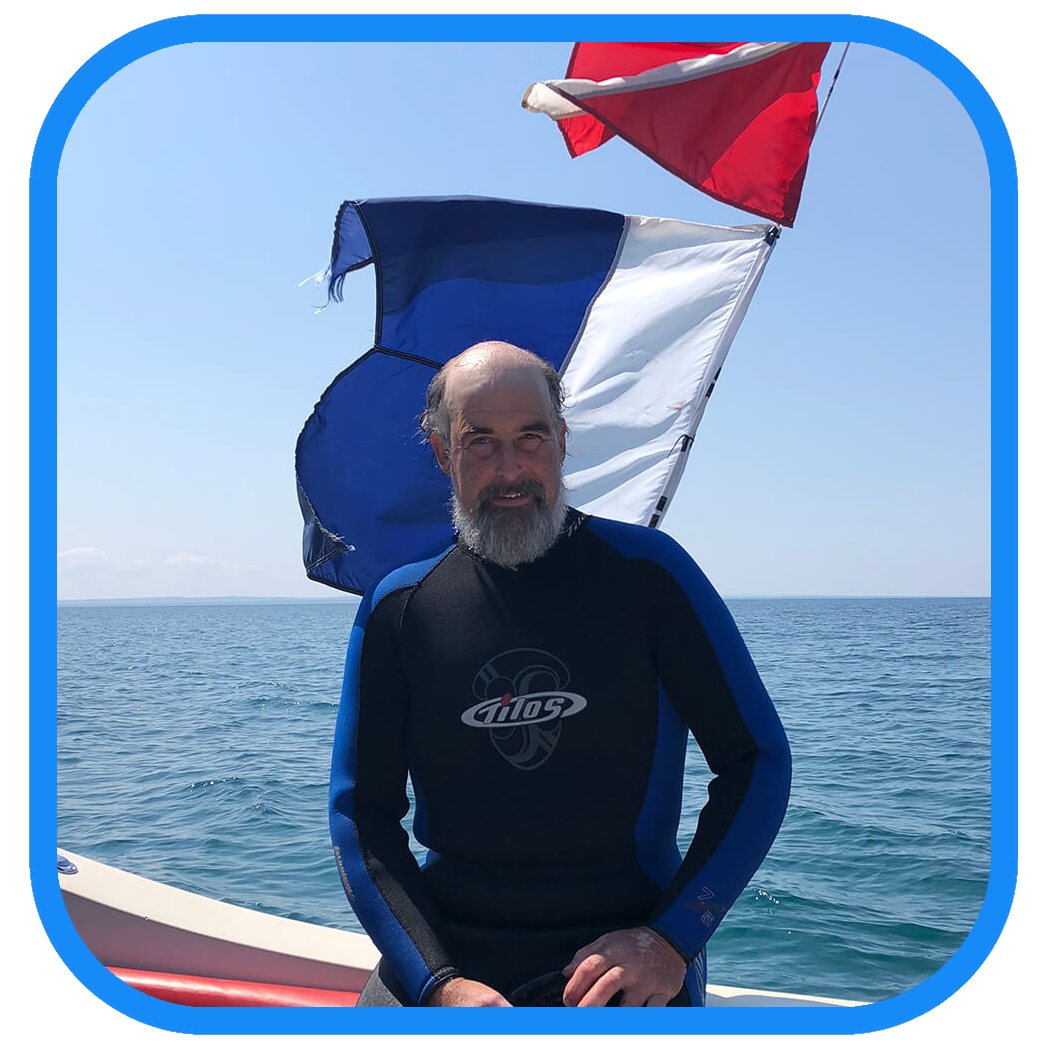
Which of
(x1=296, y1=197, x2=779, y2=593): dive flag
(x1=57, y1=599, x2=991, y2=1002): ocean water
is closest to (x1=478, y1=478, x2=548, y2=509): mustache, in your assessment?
(x1=296, y1=197, x2=779, y2=593): dive flag

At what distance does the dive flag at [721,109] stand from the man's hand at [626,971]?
2044 mm

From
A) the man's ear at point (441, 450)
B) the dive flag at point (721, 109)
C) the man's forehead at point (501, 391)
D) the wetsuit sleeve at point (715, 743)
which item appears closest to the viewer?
the wetsuit sleeve at point (715, 743)

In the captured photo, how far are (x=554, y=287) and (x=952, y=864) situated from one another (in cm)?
781

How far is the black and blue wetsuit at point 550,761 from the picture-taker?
176 centimetres

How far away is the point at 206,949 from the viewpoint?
297 cm

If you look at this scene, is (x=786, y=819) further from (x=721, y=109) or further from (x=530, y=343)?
(x=721, y=109)

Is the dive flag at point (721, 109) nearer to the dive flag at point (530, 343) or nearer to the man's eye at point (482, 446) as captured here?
the dive flag at point (530, 343)

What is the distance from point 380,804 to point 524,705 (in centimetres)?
39

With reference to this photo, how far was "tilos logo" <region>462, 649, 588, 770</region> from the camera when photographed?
1.83 m

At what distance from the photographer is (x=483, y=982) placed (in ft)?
5.73

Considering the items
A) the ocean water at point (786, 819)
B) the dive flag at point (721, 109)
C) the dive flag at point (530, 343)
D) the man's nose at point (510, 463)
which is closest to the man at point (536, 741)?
the man's nose at point (510, 463)

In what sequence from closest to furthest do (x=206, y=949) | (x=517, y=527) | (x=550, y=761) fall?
(x=550, y=761) < (x=517, y=527) < (x=206, y=949)

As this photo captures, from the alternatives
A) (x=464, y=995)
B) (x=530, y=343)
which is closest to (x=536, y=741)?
(x=464, y=995)

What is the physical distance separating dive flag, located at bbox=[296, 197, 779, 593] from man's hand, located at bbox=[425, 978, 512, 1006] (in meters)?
1.32
